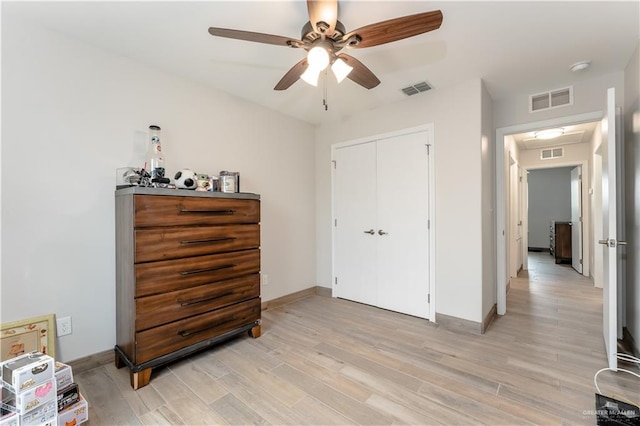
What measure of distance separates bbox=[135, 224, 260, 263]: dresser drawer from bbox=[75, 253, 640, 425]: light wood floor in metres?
0.89

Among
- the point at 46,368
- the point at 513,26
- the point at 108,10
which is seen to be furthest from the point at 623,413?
the point at 108,10

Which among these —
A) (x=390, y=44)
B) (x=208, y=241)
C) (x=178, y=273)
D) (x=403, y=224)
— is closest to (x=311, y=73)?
(x=390, y=44)

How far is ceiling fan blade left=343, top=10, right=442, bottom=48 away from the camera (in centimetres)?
143

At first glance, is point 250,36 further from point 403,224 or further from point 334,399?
point 403,224

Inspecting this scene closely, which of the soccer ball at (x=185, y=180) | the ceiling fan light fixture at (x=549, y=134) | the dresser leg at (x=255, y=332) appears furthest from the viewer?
the ceiling fan light fixture at (x=549, y=134)

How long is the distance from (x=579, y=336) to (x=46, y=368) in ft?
13.4

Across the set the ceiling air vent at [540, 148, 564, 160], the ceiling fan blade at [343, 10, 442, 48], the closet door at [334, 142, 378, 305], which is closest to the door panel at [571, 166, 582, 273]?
the ceiling air vent at [540, 148, 564, 160]

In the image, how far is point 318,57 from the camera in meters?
1.66

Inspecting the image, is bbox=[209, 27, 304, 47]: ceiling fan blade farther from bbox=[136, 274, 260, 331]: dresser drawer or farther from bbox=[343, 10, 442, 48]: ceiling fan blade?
bbox=[136, 274, 260, 331]: dresser drawer

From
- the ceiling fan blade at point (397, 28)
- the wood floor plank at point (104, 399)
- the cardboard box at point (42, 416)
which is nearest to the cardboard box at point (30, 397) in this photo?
the cardboard box at point (42, 416)

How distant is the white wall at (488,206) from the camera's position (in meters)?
2.81

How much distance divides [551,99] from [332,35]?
270 centimetres

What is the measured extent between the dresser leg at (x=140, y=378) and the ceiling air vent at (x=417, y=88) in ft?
11.0

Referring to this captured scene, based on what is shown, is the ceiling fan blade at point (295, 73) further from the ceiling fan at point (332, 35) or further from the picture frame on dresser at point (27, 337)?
the picture frame on dresser at point (27, 337)
